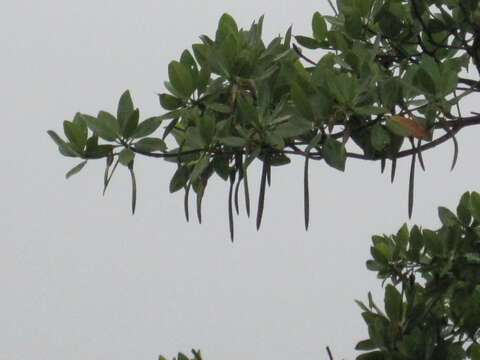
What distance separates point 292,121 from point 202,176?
120 mm

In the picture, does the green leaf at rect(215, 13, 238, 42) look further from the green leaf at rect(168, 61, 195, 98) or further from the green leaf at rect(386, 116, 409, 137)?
the green leaf at rect(386, 116, 409, 137)

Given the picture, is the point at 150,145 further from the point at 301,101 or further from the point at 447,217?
Result: the point at 447,217

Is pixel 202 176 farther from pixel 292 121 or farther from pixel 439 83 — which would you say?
pixel 439 83

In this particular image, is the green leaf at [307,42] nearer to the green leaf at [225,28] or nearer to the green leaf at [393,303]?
the green leaf at [225,28]

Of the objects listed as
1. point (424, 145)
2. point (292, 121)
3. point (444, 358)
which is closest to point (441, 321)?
point (444, 358)

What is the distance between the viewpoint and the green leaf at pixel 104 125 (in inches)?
39.9

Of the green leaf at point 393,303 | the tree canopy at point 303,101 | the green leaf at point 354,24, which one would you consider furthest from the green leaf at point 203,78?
the green leaf at point 393,303

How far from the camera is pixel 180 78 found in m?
1.01

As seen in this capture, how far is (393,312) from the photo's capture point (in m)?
1.30

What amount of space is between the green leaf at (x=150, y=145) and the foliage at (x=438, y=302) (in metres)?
0.41

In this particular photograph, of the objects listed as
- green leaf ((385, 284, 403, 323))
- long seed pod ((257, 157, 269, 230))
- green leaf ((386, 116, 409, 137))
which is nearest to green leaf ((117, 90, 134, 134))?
long seed pod ((257, 157, 269, 230))

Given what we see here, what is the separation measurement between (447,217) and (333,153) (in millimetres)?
451

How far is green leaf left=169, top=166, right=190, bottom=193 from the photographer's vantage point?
3.43 ft

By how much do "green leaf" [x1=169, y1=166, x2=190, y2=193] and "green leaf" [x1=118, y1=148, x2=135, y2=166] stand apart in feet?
0.19
